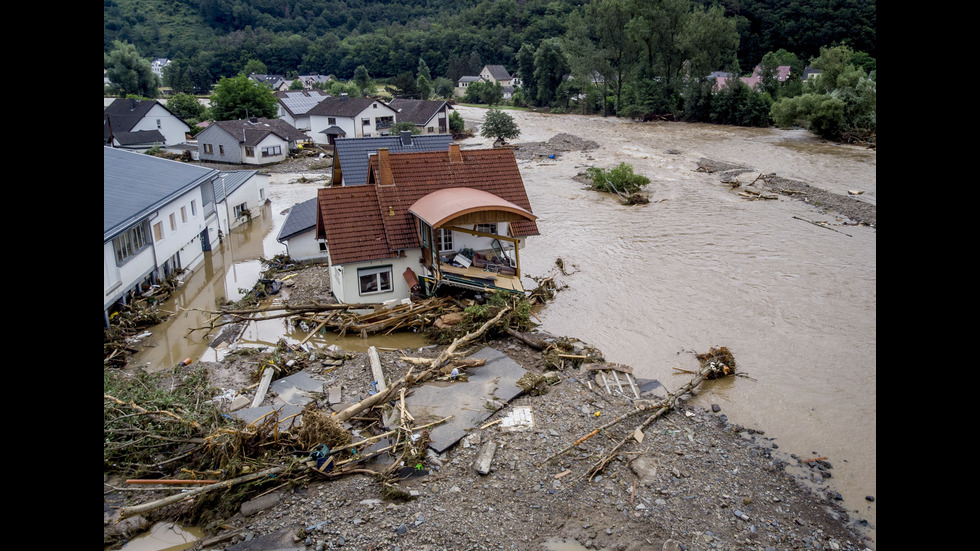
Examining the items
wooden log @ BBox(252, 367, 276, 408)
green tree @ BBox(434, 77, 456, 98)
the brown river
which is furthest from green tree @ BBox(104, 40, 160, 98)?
wooden log @ BBox(252, 367, 276, 408)

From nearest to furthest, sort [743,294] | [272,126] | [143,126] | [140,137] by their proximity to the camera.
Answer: [743,294]
[272,126]
[140,137]
[143,126]

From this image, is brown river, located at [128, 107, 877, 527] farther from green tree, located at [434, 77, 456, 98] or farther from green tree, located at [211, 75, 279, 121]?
green tree, located at [434, 77, 456, 98]

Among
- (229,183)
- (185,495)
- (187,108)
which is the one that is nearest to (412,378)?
(185,495)

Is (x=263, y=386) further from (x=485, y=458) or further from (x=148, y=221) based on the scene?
(x=148, y=221)
